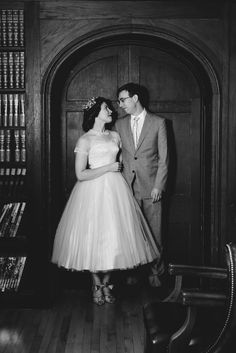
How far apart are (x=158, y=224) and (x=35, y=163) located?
4.16ft

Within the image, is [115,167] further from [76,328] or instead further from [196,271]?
[196,271]

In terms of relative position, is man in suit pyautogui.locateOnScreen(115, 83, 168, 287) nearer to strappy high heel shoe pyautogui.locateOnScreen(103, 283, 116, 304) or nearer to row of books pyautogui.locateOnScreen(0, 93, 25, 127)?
strappy high heel shoe pyautogui.locateOnScreen(103, 283, 116, 304)

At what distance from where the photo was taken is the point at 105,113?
4074mm

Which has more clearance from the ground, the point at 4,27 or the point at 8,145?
the point at 4,27

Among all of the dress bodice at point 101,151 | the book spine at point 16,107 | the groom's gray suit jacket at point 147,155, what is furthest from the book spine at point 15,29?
the groom's gray suit jacket at point 147,155

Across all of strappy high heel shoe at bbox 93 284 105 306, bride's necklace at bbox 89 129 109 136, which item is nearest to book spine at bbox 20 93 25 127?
bride's necklace at bbox 89 129 109 136

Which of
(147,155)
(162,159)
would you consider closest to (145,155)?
(147,155)

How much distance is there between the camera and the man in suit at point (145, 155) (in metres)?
4.05

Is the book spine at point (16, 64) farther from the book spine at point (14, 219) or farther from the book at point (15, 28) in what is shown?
the book spine at point (14, 219)

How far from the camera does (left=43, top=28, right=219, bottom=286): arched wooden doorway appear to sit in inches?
165

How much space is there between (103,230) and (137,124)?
1063mm

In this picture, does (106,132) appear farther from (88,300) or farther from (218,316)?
(218,316)

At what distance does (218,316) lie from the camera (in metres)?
2.39

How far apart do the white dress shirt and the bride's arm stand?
1.15ft
